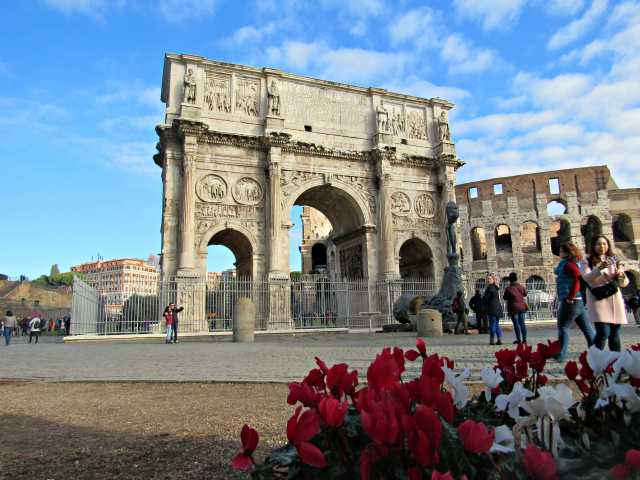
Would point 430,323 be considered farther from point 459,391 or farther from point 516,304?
point 459,391

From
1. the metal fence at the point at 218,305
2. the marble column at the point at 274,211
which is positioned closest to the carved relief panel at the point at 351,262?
the metal fence at the point at 218,305

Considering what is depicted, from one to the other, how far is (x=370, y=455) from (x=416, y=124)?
78.7ft

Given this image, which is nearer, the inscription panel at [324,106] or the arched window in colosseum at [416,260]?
the inscription panel at [324,106]

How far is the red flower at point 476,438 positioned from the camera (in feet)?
2.98

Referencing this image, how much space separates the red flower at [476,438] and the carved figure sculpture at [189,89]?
1973 centimetres

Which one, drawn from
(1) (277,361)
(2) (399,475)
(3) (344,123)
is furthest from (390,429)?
(3) (344,123)

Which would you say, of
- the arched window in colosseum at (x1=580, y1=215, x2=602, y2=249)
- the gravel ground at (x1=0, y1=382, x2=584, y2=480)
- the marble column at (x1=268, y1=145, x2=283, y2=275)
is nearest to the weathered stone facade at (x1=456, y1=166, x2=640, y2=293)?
the arched window in colosseum at (x1=580, y1=215, x2=602, y2=249)

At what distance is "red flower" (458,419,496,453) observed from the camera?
A: 0.91m

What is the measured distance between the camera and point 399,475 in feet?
3.30

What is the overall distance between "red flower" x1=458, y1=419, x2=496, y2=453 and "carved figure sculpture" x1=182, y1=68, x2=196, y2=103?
777 inches

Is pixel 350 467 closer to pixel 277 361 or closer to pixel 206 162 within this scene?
pixel 277 361

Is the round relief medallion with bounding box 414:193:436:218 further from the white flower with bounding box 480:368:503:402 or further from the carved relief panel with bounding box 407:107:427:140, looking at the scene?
the white flower with bounding box 480:368:503:402

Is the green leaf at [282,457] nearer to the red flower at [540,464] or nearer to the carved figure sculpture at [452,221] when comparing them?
the red flower at [540,464]

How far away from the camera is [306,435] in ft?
3.40
